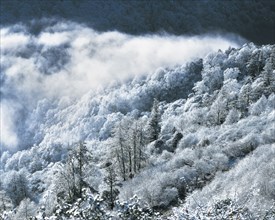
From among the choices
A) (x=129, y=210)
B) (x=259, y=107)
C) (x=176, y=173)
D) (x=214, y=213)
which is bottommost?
(x=176, y=173)

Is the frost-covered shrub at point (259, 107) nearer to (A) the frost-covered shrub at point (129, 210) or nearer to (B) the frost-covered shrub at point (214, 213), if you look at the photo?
(B) the frost-covered shrub at point (214, 213)

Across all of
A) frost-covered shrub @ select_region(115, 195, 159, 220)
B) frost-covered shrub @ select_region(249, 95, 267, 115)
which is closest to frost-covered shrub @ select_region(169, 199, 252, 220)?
frost-covered shrub @ select_region(115, 195, 159, 220)

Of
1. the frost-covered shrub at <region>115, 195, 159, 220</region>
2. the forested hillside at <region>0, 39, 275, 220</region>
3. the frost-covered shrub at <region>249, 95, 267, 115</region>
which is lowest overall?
the forested hillside at <region>0, 39, 275, 220</region>

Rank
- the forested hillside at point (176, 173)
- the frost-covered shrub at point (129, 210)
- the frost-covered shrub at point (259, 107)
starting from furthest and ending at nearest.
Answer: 1. the frost-covered shrub at point (259, 107)
2. the forested hillside at point (176, 173)
3. the frost-covered shrub at point (129, 210)

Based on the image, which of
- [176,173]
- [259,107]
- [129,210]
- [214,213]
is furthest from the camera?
[259,107]

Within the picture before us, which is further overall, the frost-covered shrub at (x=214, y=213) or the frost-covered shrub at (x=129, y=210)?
the frost-covered shrub at (x=214, y=213)

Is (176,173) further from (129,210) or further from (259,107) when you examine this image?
(129,210)

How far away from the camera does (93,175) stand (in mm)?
83812

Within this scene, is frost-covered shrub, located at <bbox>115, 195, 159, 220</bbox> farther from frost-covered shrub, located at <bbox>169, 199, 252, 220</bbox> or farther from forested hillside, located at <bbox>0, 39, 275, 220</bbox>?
frost-covered shrub, located at <bbox>169, 199, 252, 220</bbox>

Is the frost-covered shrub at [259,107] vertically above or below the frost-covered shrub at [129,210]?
below

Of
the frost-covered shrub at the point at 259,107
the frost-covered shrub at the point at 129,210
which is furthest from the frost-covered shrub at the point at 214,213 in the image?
the frost-covered shrub at the point at 259,107

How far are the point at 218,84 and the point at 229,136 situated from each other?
372 feet

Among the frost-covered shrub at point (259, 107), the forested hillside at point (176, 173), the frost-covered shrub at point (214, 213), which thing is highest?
the frost-covered shrub at point (214, 213)

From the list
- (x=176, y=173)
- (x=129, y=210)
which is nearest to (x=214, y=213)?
(x=129, y=210)
